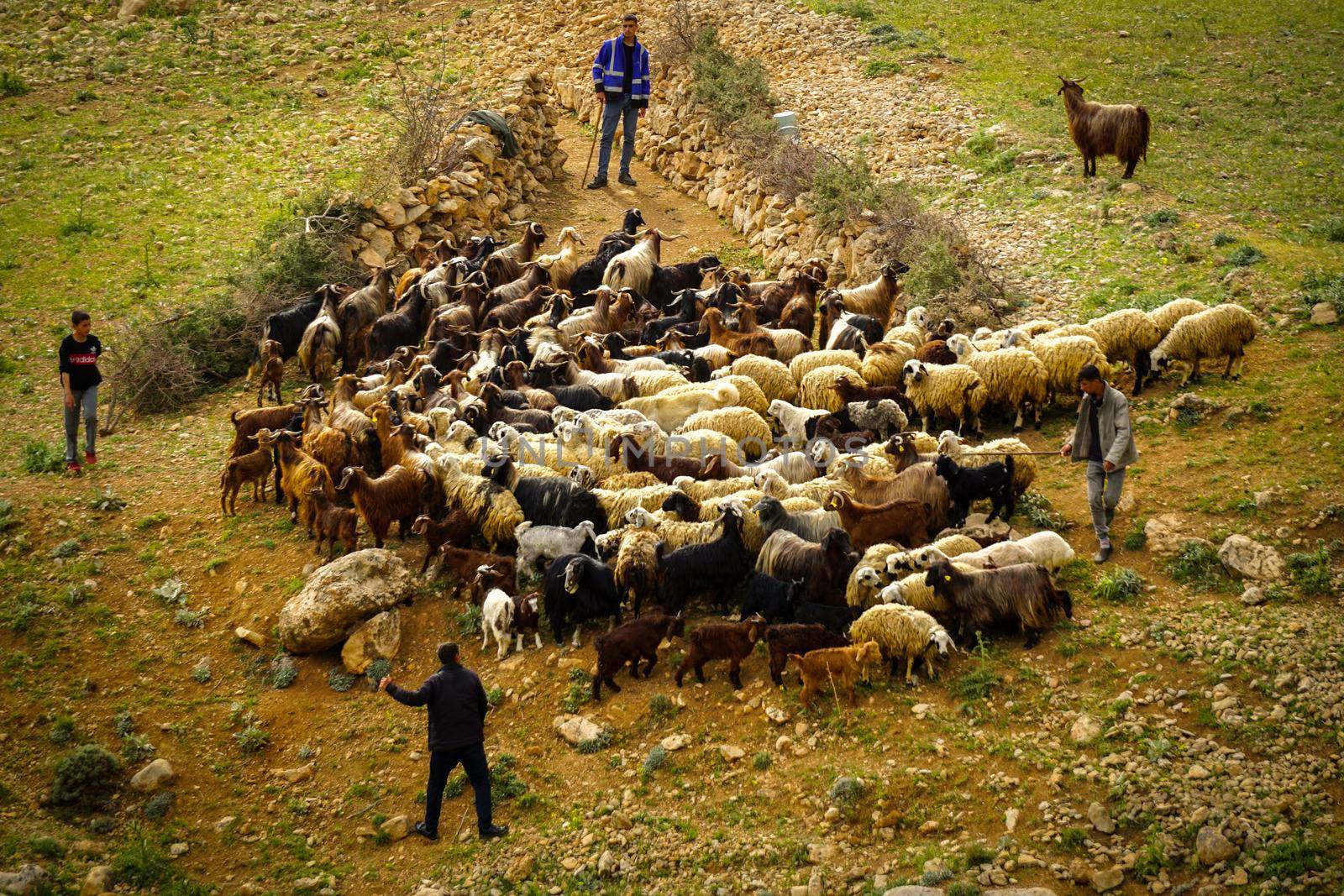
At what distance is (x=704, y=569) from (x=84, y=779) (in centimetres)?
498

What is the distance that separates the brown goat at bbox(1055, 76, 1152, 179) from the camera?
15.3 meters

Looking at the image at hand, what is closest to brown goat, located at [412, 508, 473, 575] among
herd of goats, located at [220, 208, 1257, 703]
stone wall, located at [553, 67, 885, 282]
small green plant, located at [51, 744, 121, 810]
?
herd of goats, located at [220, 208, 1257, 703]

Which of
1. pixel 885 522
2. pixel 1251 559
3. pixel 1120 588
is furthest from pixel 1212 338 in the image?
pixel 885 522

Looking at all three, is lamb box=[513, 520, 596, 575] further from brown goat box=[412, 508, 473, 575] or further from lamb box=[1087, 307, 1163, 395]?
lamb box=[1087, 307, 1163, 395]

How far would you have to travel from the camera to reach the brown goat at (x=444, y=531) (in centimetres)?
998

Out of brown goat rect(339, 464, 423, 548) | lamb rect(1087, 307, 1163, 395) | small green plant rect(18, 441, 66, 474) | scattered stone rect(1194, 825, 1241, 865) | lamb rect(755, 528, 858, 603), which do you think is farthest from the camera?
small green plant rect(18, 441, 66, 474)

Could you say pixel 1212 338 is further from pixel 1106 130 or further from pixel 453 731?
pixel 453 731

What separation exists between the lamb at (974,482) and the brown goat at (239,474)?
7.06 m

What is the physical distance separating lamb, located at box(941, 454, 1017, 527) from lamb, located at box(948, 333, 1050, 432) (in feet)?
5.49

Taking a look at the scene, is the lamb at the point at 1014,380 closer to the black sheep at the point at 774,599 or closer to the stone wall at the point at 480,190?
the black sheep at the point at 774,599

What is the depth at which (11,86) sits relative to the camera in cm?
2330

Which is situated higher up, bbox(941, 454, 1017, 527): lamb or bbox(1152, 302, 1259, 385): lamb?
bbox(1152, 302, 1259, 385): lamb

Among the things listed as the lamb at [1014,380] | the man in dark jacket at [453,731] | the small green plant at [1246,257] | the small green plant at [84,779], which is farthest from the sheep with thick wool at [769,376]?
the small green plant at [84,779]

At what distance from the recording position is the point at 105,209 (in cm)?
1859
